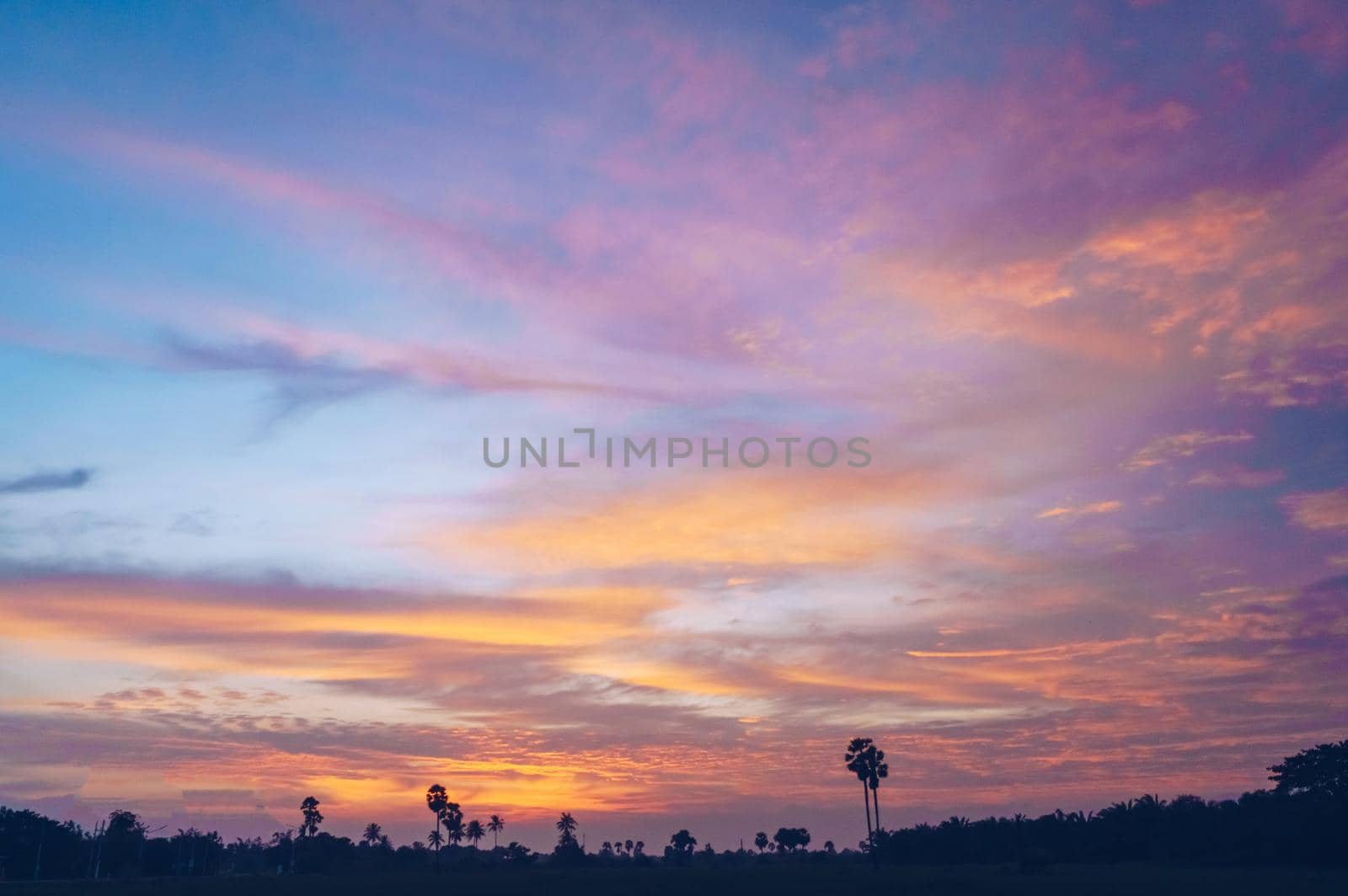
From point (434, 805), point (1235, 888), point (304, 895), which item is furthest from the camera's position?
point (434, 805)

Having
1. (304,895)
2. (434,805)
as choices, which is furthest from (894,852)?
(304,895)

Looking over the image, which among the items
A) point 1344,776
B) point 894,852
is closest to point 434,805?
point 894,852

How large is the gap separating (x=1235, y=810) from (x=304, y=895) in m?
110

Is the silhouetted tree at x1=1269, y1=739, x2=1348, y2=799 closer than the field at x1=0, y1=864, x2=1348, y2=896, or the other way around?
the field at x1=0, y1=864, x2=1348, y2=896

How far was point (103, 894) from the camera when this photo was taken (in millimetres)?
84562

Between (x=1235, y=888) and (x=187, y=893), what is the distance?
3346 inches

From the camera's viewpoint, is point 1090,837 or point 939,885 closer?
point 939,885

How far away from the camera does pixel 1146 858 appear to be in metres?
129

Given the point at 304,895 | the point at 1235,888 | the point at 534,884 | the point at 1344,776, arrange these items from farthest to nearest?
1. the point at 1344,776
2. the point at 534,884
3. the point at 304,895
4. the point at 1235,888

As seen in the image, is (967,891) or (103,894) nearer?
(967,891)

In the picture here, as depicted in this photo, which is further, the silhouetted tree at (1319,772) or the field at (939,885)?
the silhouetted tree at (1319,772)

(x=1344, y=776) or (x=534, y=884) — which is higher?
(x=1344, y=776)

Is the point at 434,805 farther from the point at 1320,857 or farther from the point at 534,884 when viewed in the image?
the point at 1320,857

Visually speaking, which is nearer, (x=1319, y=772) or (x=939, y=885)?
(x=939, y=885)
